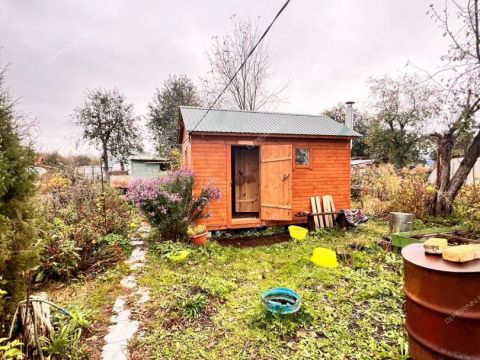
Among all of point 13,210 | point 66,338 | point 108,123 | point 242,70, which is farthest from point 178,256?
point 108,123

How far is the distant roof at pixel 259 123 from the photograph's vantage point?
697cm

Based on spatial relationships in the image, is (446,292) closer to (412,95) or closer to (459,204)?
(459,204)

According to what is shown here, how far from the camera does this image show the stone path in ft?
8.22

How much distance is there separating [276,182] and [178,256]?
337 centimetres

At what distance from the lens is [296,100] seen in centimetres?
1820

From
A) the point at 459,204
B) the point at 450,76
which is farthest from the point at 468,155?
the point at 450,76

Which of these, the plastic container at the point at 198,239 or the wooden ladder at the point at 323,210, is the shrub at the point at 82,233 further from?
the wooden ladder at the point at 323,210

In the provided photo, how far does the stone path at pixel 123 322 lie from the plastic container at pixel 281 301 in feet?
5.03

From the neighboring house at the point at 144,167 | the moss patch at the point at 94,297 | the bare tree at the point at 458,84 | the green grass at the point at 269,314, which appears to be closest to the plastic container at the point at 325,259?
the green grass at the point at 269,314

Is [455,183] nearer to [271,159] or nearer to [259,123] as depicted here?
[271,159]

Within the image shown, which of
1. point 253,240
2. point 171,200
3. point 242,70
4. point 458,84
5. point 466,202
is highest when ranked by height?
point 242,70

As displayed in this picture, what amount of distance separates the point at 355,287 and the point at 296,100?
646 inches

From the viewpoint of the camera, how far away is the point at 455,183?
307 inches

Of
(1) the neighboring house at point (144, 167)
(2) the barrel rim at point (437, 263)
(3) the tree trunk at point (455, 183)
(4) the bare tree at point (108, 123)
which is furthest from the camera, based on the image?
(4) the bare tree at point (108, 123)
